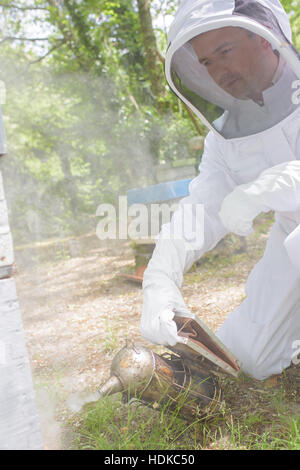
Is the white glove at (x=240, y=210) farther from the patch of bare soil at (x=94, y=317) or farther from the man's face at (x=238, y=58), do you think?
the patch of bare soil at (x=94, y=317)

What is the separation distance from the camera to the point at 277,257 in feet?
7.17

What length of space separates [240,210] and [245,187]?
0.10 metres

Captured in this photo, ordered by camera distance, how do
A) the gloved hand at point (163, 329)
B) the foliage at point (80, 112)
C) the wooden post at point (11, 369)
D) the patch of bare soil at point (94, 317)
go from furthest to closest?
1. the foliage at point (80, 112)
2. the patch of bare soil at point (94, 317)
3. the gloved hand at point (163, 329)
4. the wooden post at point (11, 369)

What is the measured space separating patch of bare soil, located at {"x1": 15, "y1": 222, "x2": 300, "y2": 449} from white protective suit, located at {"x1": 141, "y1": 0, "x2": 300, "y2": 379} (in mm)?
298

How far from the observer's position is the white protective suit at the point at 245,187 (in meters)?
1.61

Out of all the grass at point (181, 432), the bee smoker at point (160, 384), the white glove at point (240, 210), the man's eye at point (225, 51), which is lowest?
the grass at point (181, 432)

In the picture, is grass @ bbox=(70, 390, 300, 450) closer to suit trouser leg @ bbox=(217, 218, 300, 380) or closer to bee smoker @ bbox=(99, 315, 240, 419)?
bee smoker @ bbox=(99, 315, 240, 419)

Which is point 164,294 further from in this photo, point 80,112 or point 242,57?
point 80,112

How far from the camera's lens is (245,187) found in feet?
5.39

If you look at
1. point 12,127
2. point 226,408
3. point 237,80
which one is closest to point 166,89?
point 12,127

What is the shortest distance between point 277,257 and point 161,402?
103cm

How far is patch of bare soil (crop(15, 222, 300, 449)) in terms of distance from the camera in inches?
79.1

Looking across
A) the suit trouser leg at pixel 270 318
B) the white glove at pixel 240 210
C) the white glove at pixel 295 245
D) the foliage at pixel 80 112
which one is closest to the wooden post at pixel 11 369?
the white glove at pixel 240 210
